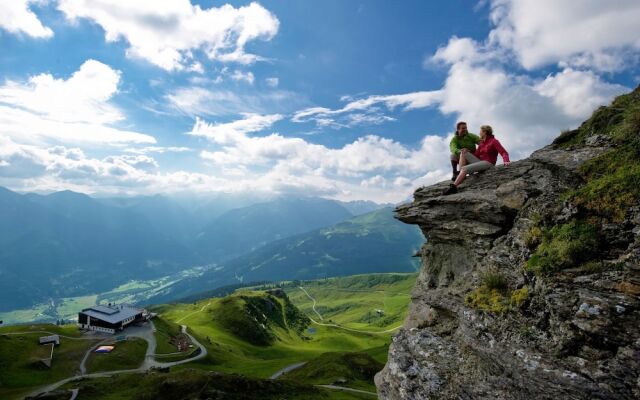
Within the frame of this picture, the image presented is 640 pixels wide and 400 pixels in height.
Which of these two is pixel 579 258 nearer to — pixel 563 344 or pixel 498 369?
pixel 563 344

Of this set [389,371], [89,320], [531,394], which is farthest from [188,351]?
[531,394]

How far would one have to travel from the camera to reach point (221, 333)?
169 meters

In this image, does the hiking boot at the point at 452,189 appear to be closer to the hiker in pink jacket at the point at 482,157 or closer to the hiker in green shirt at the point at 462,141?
the hiker in pink jacket at the point at 482,157

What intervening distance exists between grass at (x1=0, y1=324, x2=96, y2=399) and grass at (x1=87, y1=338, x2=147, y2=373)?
4069 mm

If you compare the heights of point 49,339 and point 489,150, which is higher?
point 489,150

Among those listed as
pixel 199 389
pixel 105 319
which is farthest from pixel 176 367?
pixel 199 389

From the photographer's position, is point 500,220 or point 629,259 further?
point 500,220

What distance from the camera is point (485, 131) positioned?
25188 millimetres

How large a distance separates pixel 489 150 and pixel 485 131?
141 cm

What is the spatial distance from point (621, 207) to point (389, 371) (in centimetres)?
1425

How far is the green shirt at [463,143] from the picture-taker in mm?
26141

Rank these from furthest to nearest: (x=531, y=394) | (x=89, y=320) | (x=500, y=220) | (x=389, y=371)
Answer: (x=89, y=320) → (x=500, y=220) → (x=389, y=371) → (x=531, y=394)

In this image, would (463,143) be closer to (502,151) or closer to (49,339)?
(502,151)

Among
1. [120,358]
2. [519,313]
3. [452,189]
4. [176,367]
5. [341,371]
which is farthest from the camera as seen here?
[176,367]
